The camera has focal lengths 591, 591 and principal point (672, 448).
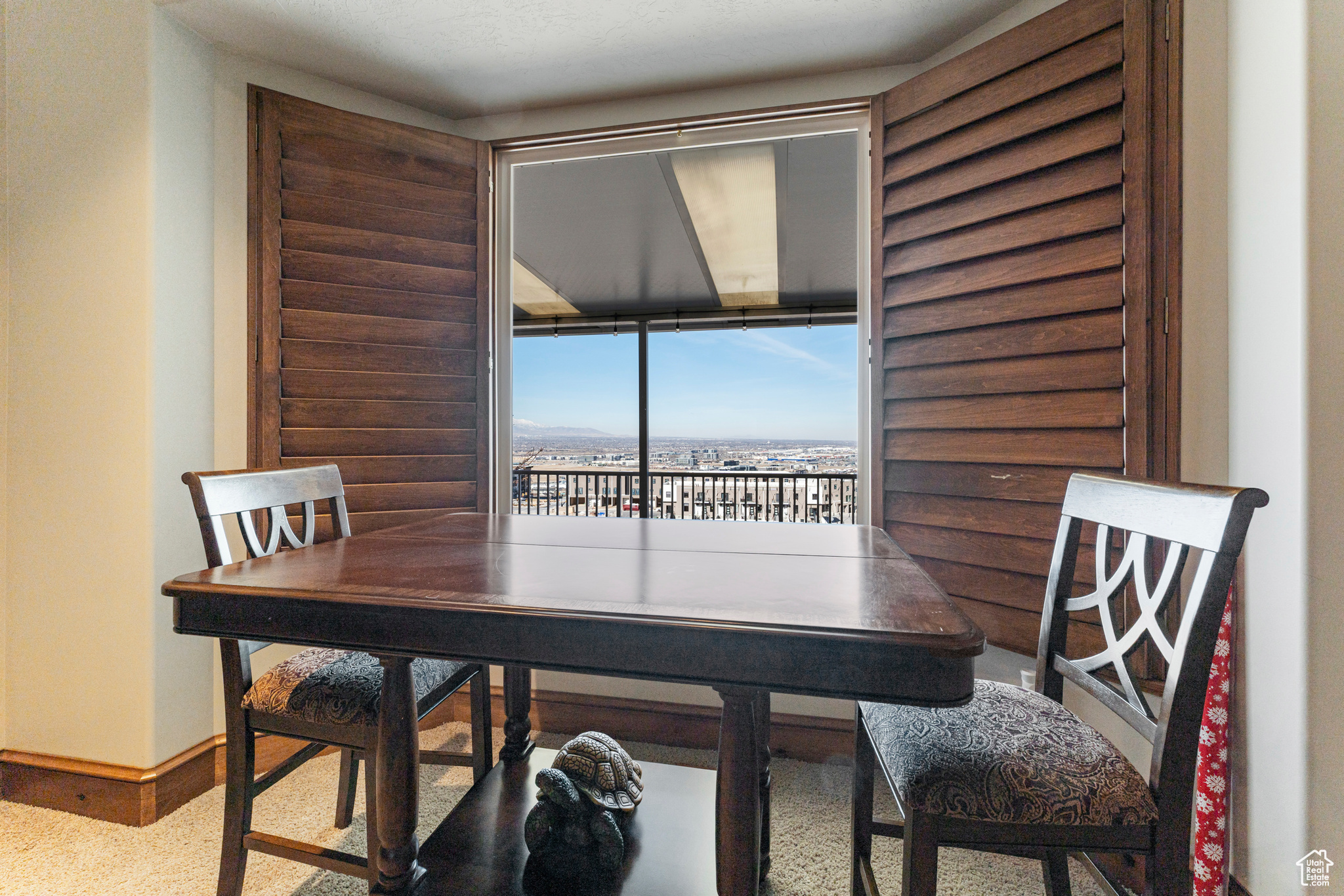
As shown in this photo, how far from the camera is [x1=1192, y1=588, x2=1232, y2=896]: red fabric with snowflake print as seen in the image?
1274 millimetres

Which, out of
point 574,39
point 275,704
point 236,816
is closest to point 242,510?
point 275,704

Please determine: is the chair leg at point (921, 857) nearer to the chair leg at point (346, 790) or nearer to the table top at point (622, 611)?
the table top at point (622, 611)

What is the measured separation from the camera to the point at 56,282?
6.05ft

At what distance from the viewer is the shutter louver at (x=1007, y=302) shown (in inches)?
61.6

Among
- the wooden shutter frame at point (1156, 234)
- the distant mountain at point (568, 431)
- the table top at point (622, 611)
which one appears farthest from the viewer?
the distant mountain at point (568, 431)

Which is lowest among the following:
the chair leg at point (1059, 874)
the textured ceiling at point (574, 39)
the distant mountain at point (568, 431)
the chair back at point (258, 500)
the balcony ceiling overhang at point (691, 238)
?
the chair leg at point (1059, 874)

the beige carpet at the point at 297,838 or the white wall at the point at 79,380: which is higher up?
the white wall at the point at 79,380

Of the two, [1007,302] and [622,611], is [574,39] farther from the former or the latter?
[622,611]

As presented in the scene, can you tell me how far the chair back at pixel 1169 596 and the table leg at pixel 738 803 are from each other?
63 centimetres

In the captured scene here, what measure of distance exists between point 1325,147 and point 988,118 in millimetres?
824

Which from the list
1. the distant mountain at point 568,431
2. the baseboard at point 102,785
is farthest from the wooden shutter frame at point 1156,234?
the distant mountain at point 568,431

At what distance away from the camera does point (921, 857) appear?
0.95 m

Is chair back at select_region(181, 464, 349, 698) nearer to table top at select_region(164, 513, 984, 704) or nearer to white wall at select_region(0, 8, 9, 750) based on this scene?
table top at select_region(164, 513, 984, 704)

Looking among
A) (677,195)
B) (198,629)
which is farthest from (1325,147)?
(677,195)
